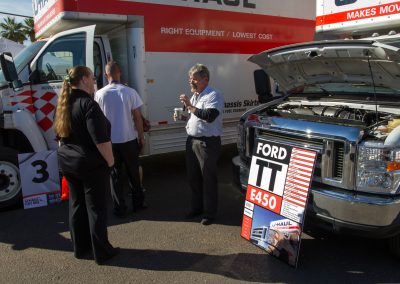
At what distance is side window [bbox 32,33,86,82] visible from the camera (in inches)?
210

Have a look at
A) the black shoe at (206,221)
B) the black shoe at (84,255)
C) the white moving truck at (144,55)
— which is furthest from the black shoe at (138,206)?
the black shoe at (84,255)

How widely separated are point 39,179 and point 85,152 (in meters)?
2.06

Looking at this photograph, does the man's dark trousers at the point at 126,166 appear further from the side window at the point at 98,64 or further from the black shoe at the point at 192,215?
→ the side window at the point at 98,64

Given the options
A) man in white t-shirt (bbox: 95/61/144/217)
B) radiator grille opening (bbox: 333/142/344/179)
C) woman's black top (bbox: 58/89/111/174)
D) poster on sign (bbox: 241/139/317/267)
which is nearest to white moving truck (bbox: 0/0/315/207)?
man in white t-shirt (bbox: 95/61/144/217)

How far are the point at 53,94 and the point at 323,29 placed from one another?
3.52 m

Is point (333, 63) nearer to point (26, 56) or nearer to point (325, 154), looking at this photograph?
point (325, 154)

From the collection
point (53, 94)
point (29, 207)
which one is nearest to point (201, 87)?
point (53, 94)

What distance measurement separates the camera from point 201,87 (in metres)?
4.29

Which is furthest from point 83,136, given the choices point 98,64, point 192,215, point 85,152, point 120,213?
point 98,64

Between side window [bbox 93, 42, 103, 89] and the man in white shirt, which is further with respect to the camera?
side window [bbox 93, 42, 103, 89]

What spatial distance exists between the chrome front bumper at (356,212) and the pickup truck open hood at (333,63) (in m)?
1.16

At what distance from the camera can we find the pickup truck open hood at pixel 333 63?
3375 mm

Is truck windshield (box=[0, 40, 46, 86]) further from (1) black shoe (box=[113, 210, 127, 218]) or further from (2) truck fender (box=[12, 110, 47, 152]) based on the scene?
(1) black shoe (box=[113, 210, 127, 218])

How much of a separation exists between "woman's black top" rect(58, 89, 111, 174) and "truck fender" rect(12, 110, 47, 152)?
6.12 feet
